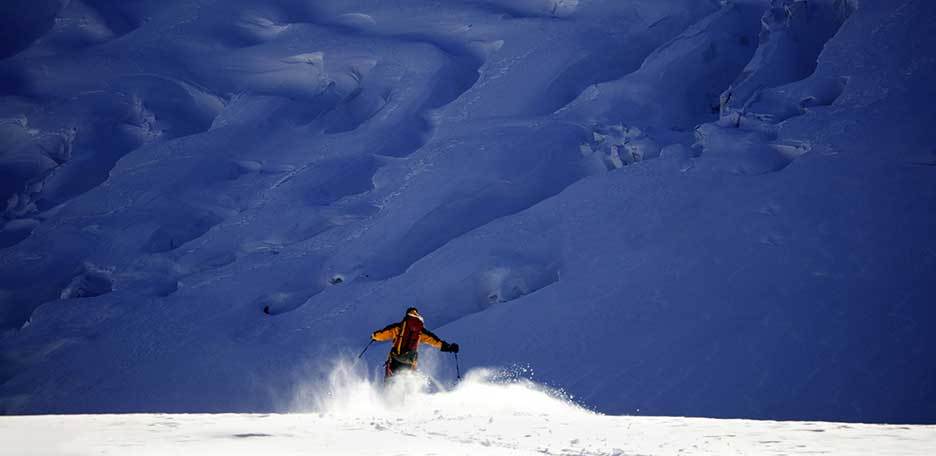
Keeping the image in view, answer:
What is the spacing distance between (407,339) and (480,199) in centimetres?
567

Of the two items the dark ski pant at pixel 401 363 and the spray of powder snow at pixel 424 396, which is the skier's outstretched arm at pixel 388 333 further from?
the spray of powder snow at pixel 424 396

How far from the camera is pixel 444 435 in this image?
5.85m

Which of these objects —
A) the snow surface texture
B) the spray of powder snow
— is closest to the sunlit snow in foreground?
the spray of powder snow

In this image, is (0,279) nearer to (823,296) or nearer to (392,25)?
(392,25)

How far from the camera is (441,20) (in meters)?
16.7

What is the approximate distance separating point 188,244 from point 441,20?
5.83 m

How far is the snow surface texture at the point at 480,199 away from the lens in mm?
11070

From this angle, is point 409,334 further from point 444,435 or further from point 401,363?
point 444,435

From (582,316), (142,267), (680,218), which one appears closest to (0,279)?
(142,267)

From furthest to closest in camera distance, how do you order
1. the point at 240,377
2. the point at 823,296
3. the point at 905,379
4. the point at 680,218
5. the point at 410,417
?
the point at 240,377 → the point at 680,218 → the point at 823,296 → the point at 905,379 → the point at 410,417

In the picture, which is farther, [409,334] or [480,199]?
[480,199]

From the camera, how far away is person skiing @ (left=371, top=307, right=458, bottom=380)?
9.27 meters

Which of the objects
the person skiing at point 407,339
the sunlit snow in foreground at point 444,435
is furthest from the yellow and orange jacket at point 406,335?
the sunlit snow in foreground at point 444,435

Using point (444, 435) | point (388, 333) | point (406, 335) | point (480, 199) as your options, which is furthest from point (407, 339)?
point (480, 199)
